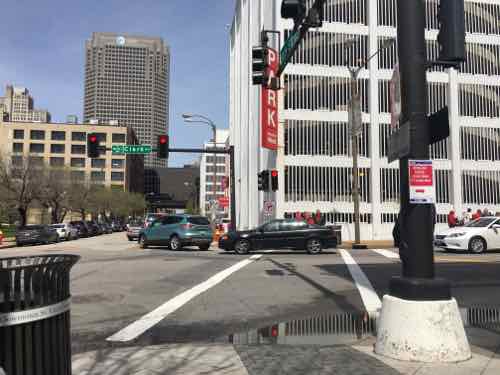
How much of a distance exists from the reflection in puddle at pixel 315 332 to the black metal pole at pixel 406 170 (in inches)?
51.8

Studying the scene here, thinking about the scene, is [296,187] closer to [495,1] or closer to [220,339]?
[495,1]

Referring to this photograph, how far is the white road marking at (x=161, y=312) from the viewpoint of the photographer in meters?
6.23

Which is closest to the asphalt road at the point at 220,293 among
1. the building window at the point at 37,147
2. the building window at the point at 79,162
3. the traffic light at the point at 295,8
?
the traffic light at the point at 295,8

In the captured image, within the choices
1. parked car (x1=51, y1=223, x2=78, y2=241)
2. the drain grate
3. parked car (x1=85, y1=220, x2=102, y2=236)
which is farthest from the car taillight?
parked car (x1=85, y1=220, x2=102, y2=236)

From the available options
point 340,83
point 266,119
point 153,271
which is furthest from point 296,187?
point 153,271

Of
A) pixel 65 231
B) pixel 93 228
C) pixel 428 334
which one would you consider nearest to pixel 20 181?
pixel 93 228

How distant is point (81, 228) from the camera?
47.0 meters

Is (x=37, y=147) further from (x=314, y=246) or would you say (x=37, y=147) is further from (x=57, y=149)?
(x=314, y=246)

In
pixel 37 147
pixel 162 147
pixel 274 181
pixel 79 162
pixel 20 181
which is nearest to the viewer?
pixel 274 181

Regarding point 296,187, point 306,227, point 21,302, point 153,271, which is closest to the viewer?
point 21,302

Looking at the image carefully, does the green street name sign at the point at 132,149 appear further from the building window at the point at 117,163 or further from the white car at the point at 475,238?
the building window at the point at 117,163

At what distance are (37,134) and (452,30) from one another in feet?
409

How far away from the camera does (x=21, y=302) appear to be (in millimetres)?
2881

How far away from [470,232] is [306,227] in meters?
6.51
